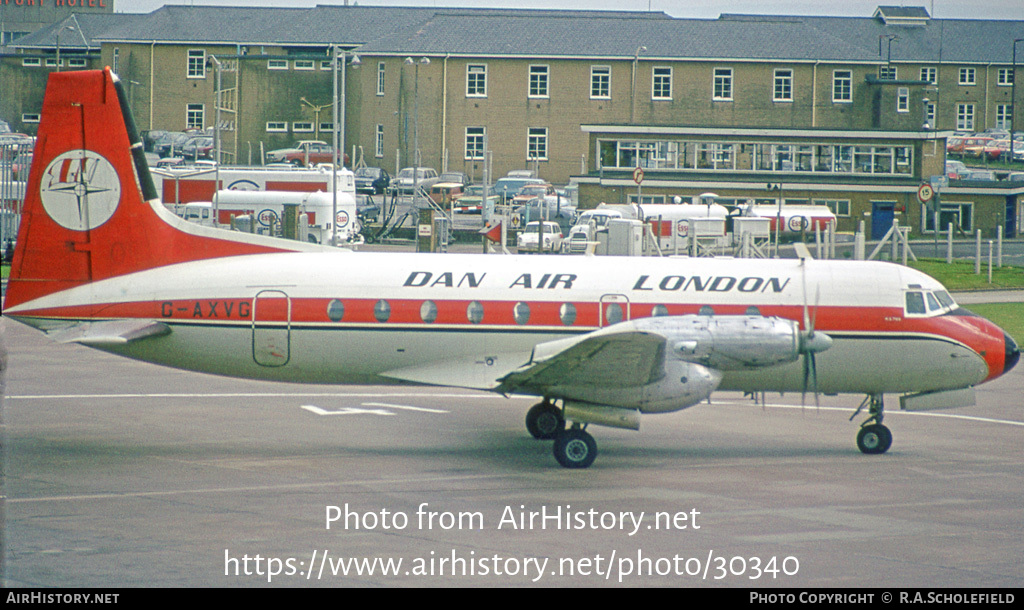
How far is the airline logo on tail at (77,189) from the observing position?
2053 cm

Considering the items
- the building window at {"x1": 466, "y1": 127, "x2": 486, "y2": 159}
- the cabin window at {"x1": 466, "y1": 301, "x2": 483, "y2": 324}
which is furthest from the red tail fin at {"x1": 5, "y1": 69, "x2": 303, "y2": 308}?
the building window at {"x1": 466, "y1": 127, "x2": 486, "y2": 159}

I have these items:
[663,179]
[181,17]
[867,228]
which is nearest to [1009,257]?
[867,228]

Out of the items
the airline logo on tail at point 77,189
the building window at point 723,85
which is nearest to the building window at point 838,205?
the building window at point 723,85

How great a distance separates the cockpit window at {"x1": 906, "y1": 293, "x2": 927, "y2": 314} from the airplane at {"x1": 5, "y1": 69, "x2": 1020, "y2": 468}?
27 mm

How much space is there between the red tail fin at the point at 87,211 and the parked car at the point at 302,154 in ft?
207

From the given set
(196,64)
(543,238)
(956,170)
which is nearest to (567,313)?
(543,238)

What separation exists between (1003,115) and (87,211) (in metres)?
112

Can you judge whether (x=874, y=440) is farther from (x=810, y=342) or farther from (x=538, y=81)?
(x=538, y=81)

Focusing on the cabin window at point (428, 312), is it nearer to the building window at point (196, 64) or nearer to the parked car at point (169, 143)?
the parked car at point (169, 143)

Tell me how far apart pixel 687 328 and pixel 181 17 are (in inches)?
3483

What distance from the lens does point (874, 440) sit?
20984mm

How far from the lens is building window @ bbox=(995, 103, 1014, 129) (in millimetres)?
111000

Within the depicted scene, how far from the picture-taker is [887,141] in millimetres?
71062
